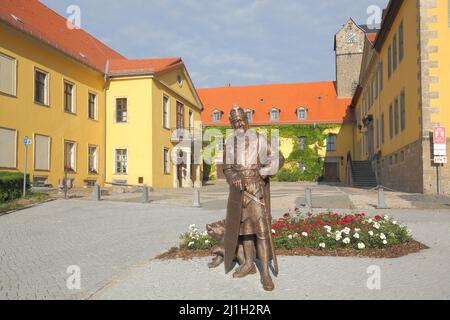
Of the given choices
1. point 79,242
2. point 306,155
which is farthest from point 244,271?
point 306,155

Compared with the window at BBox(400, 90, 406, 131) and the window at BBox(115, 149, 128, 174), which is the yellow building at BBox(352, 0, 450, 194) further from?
the window at BBox(115, 149, 128, 174)

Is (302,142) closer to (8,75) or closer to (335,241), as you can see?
(8,75)

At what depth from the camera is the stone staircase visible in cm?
3109

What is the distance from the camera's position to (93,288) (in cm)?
519

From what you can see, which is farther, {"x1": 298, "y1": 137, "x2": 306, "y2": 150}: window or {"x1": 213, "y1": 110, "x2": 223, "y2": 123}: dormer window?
{"x1": 213, "y1": 110, "x2": 223, "y2": 123}: dormer window

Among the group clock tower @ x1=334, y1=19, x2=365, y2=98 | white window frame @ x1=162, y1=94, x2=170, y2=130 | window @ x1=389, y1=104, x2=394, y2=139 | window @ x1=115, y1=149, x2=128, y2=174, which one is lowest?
window @ x1=115, y1=149, x2=128, y2=174

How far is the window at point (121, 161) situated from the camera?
93.5 feet

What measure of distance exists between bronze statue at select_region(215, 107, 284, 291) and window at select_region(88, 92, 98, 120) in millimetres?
23437

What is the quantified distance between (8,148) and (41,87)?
4.36 meters

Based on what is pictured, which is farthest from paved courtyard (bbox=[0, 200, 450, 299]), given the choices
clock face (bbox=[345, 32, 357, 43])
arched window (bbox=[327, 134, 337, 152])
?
clock face (bbox=[345, 32, 357, 43])

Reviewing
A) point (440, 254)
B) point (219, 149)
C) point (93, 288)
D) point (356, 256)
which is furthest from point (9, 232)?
point (219, 149)

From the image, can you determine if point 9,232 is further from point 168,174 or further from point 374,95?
point 374,95

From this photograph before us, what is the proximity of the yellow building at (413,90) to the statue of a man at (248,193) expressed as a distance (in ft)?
48.8

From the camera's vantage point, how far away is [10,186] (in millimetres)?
15867
